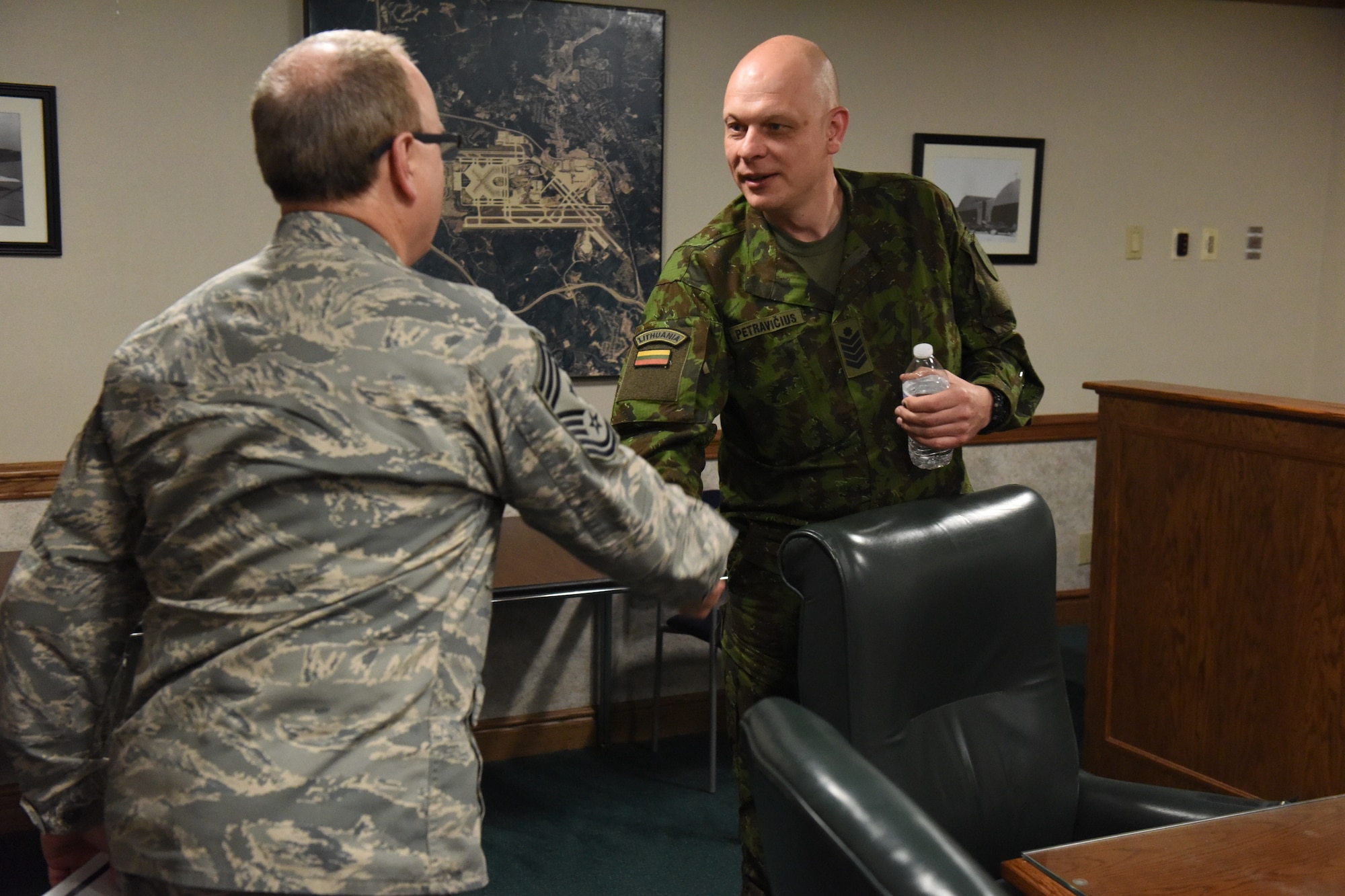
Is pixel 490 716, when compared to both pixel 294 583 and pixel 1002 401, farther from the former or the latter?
pixel 294 583

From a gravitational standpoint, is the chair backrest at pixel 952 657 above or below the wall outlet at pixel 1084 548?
above

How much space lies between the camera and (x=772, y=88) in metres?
1.96

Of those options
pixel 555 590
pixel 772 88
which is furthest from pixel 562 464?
pixel 555 590

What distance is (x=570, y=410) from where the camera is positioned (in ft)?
3.87

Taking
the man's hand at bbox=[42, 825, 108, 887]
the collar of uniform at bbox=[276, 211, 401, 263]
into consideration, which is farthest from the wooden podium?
the man's hand at bbox=[42, 825, 108, 887]

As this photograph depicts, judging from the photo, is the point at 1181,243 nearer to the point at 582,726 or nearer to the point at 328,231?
the point at 582,726

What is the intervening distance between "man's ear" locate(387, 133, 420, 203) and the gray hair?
0.5 inches

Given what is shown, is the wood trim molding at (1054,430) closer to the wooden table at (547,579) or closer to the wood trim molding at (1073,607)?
the wood trim molding at (1073,607)

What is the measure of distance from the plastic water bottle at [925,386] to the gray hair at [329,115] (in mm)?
1057

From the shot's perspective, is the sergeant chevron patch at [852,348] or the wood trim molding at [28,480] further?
the wood trim molding at [28,480]

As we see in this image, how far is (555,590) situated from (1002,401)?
1.29m

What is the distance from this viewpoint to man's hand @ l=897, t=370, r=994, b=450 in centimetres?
190

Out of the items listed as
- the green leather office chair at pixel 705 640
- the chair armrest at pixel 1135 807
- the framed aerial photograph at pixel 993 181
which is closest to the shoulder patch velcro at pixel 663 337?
the chair armrest at pixel 1135 807

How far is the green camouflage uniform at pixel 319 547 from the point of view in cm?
109
